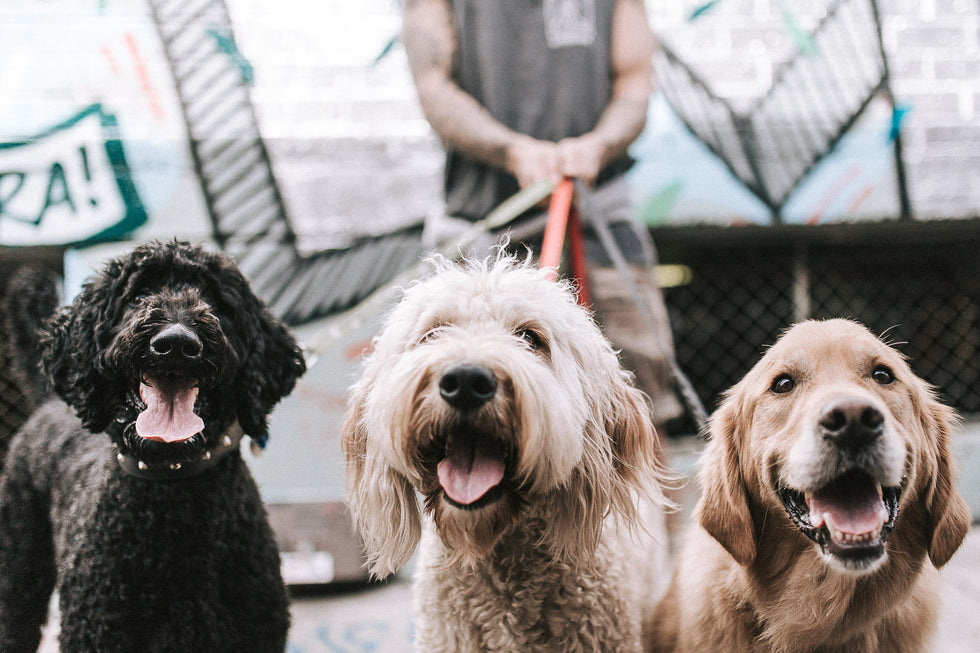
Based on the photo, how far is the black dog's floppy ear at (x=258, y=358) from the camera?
1.72 metres

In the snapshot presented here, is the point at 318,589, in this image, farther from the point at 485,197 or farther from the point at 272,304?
the point at 485,197

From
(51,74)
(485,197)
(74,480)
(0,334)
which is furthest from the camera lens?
(0,334)

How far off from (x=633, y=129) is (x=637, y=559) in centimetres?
225

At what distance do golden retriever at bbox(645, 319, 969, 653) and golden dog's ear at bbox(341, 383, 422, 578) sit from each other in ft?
2.66

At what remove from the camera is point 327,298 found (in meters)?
3.79

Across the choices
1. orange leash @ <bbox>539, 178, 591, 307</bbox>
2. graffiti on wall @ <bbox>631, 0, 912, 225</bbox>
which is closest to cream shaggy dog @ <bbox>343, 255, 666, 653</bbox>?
orange leash @ <bbox>539, 178, 591, 307</bbox>

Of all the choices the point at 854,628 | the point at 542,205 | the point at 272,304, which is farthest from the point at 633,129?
the point at 854,628

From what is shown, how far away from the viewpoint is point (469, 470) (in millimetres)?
1495

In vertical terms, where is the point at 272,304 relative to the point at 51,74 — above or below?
below

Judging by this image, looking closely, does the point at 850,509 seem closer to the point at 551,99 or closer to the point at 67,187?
the point at 551,99

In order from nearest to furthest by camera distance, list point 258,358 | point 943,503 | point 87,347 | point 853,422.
A: 1. point 853,422
2. point 943,503
3. point 87,347
4. point 258,358

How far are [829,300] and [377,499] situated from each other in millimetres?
4091

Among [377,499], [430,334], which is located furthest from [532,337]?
[377,499]

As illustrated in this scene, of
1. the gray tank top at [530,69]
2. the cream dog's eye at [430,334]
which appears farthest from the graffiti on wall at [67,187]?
the cream dog's eye at [430,334]
